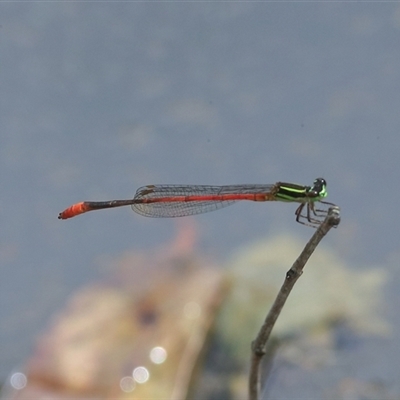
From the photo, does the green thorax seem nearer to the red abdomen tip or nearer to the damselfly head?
the damselfly head

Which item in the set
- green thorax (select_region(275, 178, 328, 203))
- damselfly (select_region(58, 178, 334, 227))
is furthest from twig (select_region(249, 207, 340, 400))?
damselfly (select_region(58, 178, 334, 227))

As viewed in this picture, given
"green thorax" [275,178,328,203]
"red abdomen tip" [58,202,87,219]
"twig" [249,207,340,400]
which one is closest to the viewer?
"twig" [249,207,340,400]

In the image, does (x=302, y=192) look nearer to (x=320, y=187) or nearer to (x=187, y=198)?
(x=320, y=187)

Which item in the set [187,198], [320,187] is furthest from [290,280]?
[187,198]

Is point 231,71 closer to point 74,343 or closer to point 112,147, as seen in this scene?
point 112,147

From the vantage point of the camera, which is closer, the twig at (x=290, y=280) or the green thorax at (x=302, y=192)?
the twig at (x=290, y=280)

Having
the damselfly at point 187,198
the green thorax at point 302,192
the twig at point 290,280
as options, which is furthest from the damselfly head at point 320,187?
the twig at point 290,280

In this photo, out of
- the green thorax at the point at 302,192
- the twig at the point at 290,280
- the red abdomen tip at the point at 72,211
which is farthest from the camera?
the red abdomen tip at the point at 72,211

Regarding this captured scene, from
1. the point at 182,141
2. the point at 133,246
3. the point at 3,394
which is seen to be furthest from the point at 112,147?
the point at 3,394

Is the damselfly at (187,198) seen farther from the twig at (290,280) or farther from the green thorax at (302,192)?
the twig at (290,280)
